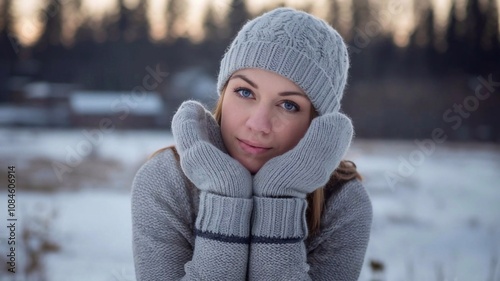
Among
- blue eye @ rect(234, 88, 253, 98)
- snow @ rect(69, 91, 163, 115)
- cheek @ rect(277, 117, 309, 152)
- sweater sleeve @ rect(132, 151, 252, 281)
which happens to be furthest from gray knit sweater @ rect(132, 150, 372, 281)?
snow @ rect(69, 91, 163, 115)

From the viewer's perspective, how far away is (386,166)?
997 centimetres

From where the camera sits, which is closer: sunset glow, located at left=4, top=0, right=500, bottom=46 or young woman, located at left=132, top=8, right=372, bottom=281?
young woman, located at left=132, top=8, right=372, bottom=281

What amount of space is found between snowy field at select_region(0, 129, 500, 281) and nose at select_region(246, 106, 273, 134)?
126cm

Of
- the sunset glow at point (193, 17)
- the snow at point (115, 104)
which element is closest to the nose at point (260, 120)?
the snow at point (115, 104)

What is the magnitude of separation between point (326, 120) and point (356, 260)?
528 mm

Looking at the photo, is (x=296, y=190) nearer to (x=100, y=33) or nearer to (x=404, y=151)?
(x=404, y=151)

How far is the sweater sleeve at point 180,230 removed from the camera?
1803 mm

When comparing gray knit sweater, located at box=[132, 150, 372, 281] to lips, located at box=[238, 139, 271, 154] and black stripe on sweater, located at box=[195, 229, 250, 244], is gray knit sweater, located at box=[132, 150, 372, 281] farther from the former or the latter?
lips, located at box=[238, 139, 271, 154]

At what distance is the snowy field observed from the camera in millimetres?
4047

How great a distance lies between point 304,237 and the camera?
1.92m

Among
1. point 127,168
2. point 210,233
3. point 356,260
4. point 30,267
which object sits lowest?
point 127,168

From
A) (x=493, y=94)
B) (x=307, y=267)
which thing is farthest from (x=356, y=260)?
(x=493, y=94)

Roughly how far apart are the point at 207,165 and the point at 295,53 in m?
0.50

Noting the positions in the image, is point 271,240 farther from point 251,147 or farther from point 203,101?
point 203,101
